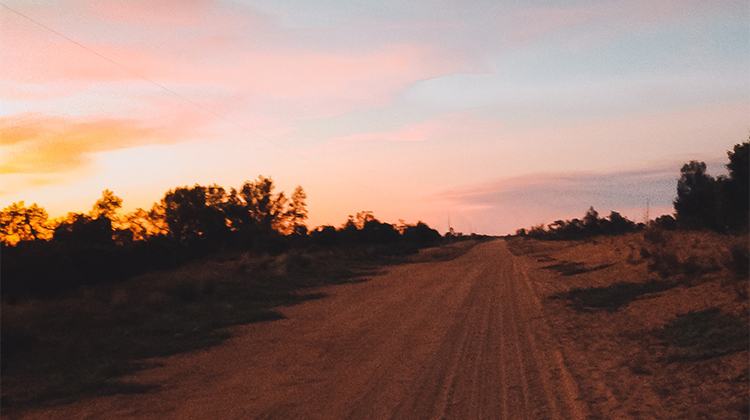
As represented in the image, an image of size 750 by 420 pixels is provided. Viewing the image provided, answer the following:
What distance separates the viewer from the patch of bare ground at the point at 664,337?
7633 millimetres

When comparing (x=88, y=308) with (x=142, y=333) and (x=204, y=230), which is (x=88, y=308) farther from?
(x=204, y=230)

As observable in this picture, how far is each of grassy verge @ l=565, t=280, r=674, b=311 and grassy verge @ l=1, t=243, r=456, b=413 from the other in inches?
390

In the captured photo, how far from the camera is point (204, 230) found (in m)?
51.9

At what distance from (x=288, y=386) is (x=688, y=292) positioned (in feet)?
38.5

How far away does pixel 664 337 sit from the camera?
11273 mm

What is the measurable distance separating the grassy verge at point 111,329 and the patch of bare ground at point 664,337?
7794 mm

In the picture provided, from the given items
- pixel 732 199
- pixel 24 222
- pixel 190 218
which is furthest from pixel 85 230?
pixel 732 199

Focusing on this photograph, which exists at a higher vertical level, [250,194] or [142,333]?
[250,194]

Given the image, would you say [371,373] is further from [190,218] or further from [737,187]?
[190,218]

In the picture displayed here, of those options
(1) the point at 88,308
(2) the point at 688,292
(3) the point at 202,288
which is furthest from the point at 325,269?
(2) the point at 688,292

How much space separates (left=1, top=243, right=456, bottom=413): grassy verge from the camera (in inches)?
383

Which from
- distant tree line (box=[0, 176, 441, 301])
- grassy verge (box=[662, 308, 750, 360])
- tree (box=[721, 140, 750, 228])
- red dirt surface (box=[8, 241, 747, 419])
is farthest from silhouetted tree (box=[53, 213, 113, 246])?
tree (box=[721, 140, 750, 228])

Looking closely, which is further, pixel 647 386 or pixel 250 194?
pixel 250 194

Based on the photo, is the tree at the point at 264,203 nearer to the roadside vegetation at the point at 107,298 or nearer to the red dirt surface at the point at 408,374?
the roadside vegetation at the point at 107,298
